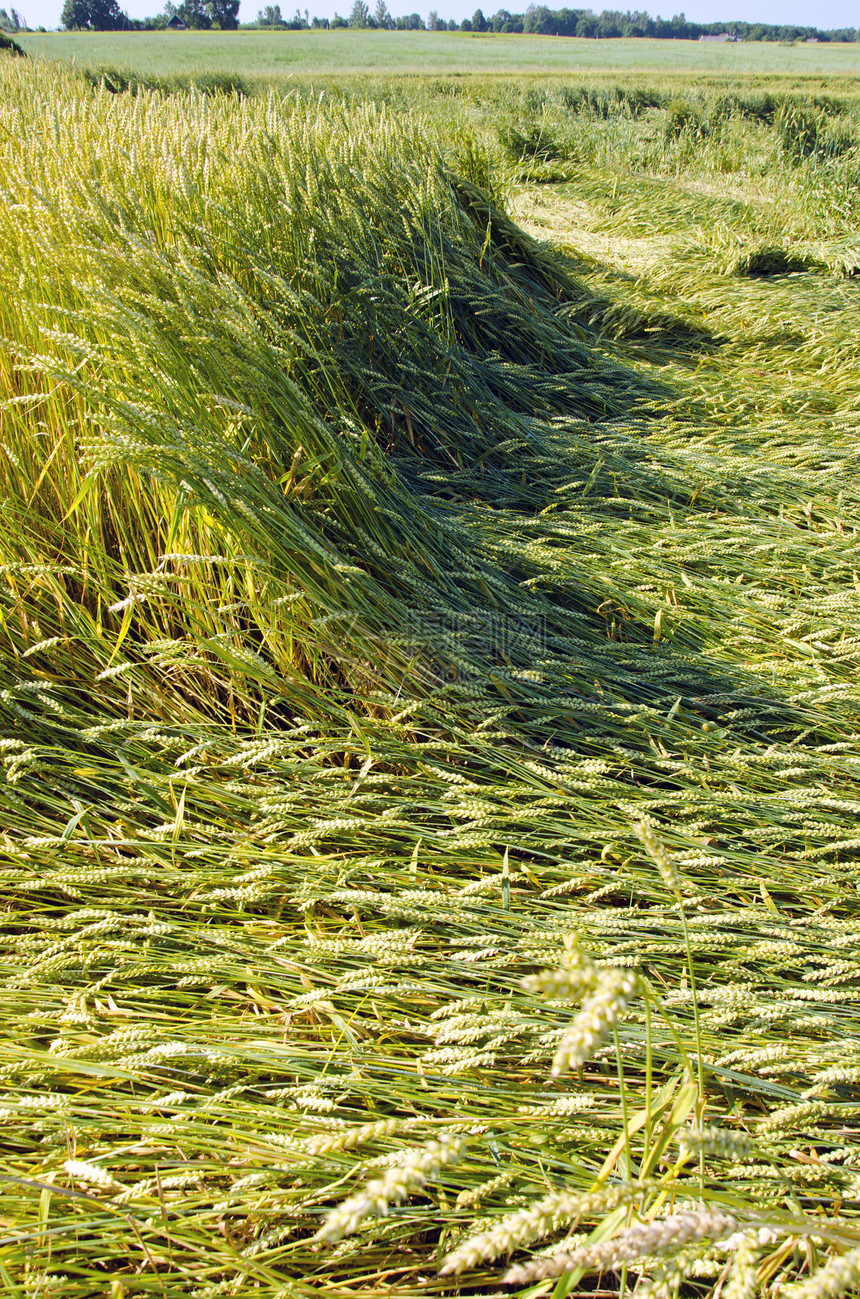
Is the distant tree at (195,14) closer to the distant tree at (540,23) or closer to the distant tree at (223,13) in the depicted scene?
the distant tree at (223,13)

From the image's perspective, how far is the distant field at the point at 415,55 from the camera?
76.6 ft

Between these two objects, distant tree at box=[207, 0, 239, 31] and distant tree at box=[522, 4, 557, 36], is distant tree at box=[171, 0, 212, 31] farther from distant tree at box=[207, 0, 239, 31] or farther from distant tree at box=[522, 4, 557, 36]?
distant tree at box=[522, 4, 557, 36]

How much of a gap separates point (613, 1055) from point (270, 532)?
1.14 metres

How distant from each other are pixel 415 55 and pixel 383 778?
3967cm

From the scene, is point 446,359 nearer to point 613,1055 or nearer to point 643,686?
point 643,686

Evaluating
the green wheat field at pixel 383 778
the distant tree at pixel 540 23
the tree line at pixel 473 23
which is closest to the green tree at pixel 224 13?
the tree line at pixel 473 23

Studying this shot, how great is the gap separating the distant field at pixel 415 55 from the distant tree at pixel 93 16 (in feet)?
25.4

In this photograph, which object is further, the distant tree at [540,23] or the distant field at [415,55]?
the distant tree at [540,23]

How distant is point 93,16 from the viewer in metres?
38.2

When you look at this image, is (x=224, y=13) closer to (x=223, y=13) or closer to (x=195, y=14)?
(x=223, y=13)

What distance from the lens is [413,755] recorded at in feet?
4.84

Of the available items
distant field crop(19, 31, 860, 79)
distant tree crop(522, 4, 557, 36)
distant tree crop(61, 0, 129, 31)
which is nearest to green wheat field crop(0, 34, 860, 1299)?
distant field crop(19, 31, 860, 79)

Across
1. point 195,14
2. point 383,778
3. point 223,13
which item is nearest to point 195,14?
point 195,14

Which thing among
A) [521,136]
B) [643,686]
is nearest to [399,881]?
[643,686]
